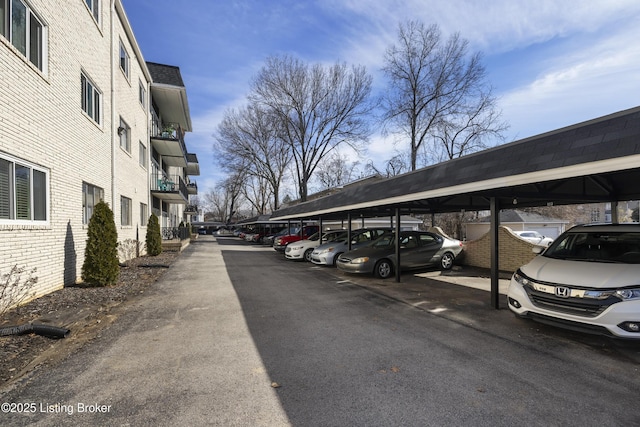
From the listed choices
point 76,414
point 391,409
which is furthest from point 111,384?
point 391,409

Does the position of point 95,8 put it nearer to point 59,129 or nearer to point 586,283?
point 59,129

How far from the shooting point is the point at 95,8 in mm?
11398

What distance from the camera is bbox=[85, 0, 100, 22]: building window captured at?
427 inches

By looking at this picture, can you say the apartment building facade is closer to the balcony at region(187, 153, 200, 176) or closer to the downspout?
the downspout

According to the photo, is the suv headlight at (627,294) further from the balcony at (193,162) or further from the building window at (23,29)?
the balcony at (193,162)

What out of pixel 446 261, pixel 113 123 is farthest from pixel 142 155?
pixel 446 261

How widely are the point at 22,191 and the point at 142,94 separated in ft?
45.4

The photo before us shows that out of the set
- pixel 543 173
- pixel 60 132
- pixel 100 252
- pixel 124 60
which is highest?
pixel 124 60

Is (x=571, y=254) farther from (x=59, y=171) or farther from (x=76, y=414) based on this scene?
(x=59, y=171)

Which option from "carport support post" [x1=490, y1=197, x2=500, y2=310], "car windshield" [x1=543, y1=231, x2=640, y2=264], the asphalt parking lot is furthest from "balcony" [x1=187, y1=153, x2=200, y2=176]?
"car windshield" [x1=543, y1=231, x2=640, y2=264]

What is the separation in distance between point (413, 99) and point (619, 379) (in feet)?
101

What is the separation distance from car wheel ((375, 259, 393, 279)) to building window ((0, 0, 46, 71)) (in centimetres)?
972

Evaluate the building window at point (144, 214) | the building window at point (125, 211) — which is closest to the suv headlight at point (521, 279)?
the building window at point (125, 211)

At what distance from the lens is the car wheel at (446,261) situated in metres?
12.1
